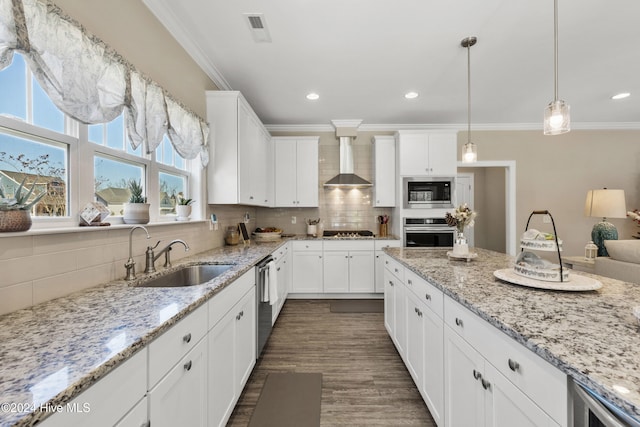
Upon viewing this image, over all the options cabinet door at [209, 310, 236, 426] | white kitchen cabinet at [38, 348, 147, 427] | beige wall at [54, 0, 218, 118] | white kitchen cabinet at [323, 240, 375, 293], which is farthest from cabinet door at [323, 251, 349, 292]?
white kitchen cabinet at [38, 348, 147, 427]

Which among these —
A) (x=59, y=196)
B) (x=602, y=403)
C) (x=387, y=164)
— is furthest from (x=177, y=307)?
(x=387, y=164)

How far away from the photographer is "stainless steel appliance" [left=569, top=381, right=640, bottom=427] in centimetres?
56

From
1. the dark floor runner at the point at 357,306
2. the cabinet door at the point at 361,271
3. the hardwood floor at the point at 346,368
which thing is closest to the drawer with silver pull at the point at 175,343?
the hardwood floor at the point at 346,368

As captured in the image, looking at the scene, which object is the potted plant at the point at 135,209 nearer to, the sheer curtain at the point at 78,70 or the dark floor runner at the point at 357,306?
the sheer curtain at the point at 78,70

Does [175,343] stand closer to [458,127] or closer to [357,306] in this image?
[357,306]

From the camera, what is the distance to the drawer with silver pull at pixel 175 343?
0.90 m

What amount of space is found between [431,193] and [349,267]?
168 centimetres

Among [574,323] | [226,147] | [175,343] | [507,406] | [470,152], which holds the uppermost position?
[226,147]

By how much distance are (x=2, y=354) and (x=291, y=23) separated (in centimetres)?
239

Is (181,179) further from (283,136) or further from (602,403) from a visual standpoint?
(602,403)

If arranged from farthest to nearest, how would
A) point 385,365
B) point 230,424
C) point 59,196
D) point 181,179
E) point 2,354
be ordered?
point 181,179, point 385,365, point 230,424, point 59,196, point 2,354

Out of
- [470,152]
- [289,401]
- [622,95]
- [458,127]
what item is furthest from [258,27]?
[622,95]

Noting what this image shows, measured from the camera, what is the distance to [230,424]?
1.66 meters

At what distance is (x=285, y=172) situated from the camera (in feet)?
14.1
